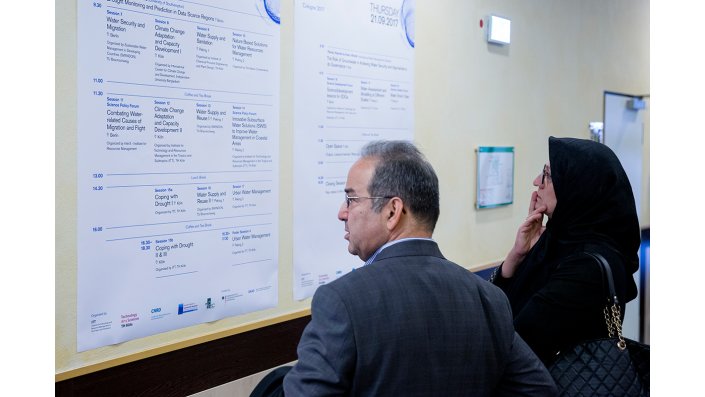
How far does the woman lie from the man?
1.12 feet

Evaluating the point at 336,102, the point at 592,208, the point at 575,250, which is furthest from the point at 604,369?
the point at 336,102

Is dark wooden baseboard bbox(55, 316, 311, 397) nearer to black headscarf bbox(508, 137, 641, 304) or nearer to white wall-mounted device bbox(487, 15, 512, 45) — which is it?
black headscarf bbox(508, 137, 641, 304)

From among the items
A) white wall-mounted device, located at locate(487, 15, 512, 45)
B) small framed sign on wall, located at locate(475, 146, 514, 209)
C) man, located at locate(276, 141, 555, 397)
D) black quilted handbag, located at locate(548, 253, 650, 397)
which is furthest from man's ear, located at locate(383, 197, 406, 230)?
white wall-mounted device, located at locate(487, 15, 512, 45)

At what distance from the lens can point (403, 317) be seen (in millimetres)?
1208

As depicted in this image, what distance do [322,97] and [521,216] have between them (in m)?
1.65

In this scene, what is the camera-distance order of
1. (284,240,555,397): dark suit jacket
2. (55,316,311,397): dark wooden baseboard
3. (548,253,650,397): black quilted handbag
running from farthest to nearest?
1. (55,316,311,397): dark wooden baseboard
2. (548,253,650,397): black quilted handbag
3. (284,240,555,397): dark suit jacket

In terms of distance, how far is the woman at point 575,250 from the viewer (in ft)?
5.66

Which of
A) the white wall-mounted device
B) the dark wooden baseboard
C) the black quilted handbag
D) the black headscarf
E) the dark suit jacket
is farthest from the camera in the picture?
the white wall-mounted device

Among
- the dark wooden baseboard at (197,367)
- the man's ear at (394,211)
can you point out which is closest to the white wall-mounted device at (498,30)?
the dark wooden baseboard at (197,367)

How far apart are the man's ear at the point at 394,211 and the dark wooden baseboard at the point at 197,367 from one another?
2.89 feet

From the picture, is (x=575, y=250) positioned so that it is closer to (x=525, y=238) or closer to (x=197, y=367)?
(x=525, y=238)

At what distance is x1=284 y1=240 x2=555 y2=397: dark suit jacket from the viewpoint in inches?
46.0

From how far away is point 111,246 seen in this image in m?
1.65

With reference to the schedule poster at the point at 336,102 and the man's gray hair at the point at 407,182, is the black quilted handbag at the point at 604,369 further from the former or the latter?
the schedule poster at the point at 336,102
